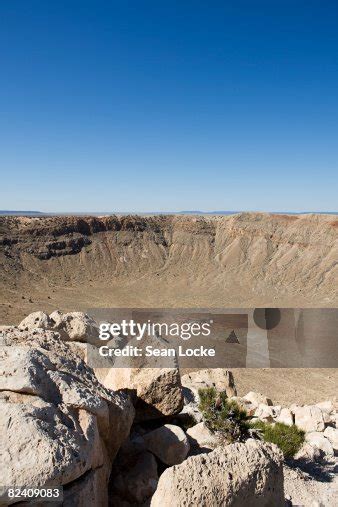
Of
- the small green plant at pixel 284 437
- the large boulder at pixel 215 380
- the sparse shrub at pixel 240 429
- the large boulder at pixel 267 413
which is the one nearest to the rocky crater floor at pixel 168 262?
the large boulder at pixel 215 380

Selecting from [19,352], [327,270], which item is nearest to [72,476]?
[19,352]

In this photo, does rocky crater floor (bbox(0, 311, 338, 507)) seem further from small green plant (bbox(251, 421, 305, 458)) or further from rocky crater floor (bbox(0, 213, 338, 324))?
rocky crater floor (bbox(0, 213, 338, 324))

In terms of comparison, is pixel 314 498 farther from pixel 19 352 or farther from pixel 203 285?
pixel 203 285

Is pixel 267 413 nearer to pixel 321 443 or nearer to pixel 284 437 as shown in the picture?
pixel 321 443

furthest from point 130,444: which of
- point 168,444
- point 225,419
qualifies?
point 225,419

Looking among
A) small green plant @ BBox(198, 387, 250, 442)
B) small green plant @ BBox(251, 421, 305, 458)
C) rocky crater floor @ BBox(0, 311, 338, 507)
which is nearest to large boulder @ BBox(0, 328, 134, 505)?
rocky crater floor @ BBox(0, 311, 338, 507)

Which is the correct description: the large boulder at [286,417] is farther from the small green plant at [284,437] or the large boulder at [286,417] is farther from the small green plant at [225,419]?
the small green plant at [225,419]

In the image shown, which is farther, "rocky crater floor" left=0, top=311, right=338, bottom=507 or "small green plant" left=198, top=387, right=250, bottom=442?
"small green plant" left=198, top=387, right=250, bottom=442
